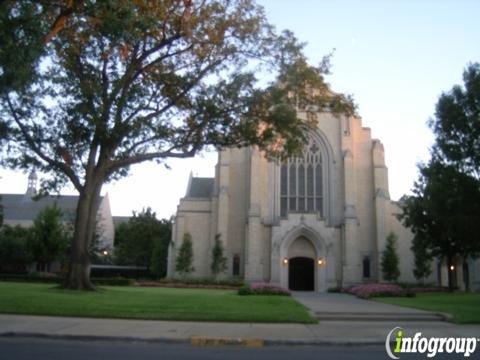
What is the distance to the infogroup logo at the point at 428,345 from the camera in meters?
9.61

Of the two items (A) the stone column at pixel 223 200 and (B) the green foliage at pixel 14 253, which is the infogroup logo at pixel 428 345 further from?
(B) the green foliage at pixel 14 253

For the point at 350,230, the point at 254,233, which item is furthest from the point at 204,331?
the point at 350,230

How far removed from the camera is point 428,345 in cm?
1034

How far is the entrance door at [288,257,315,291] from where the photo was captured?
142ft

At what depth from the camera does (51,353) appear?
8.59 meters

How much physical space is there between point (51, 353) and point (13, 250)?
145 feet

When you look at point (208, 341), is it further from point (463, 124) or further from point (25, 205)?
point (25, 205)

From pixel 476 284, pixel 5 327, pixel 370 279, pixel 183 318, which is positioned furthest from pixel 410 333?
pixel 476 284

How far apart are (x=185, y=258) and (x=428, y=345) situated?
113 feet

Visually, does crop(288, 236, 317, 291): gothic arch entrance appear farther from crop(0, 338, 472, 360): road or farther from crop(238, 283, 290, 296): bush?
crop(0, 338, 472, 360): road

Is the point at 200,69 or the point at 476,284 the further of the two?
the point at 476,284

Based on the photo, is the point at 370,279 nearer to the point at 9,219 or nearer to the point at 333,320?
the point at 333,320

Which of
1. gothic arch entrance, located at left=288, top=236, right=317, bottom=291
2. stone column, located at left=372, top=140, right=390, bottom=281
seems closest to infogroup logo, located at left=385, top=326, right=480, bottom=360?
gothic arch entrance, located at left=288, top=236, right=317, bottom=291

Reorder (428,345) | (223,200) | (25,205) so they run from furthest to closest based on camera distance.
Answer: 1. (25,205)
2. (223,200)
3. (428,345)
